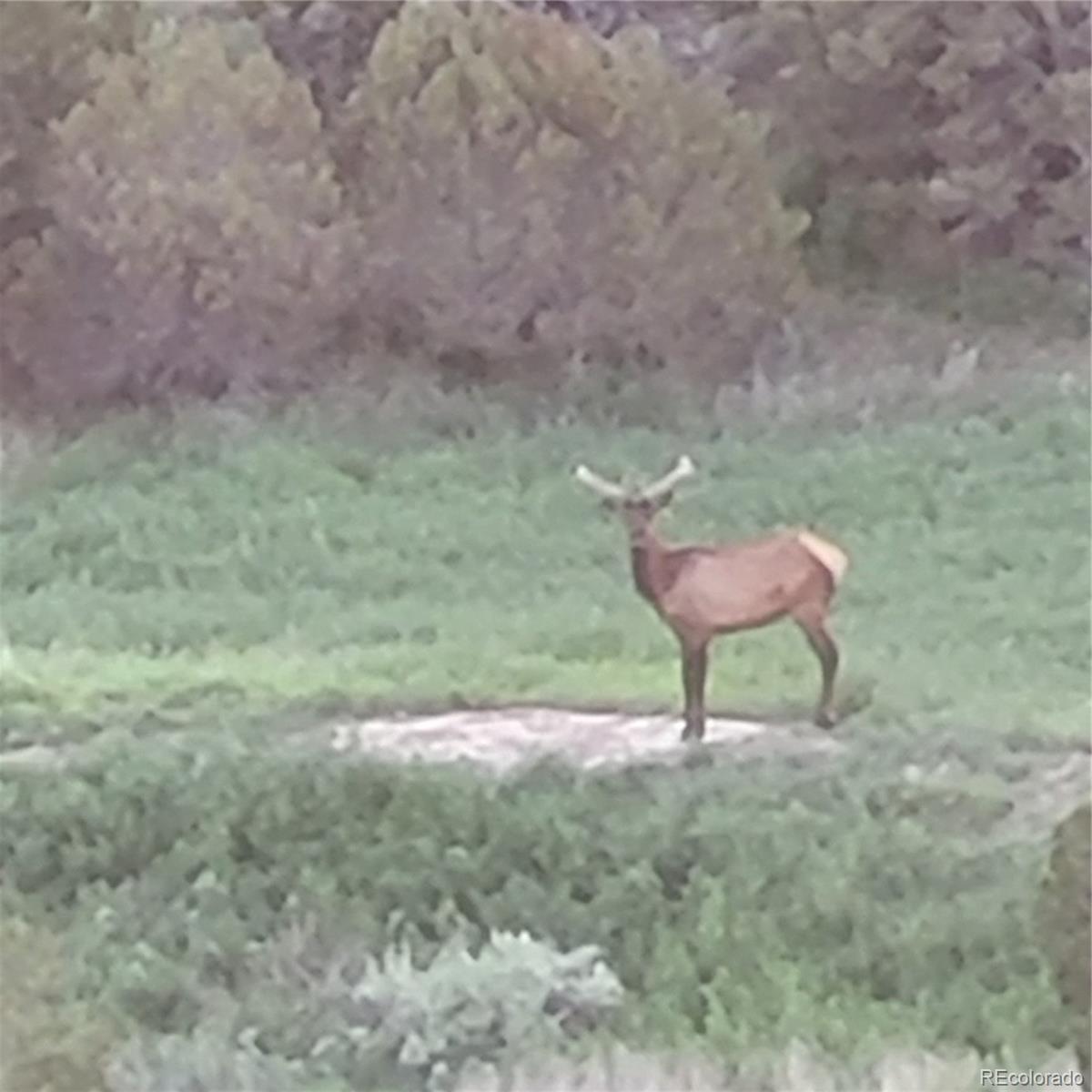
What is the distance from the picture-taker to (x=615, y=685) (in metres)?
1.95

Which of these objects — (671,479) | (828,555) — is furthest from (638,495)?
(828,555)

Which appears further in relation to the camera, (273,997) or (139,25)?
(139,25)

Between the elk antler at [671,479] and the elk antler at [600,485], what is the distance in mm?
19

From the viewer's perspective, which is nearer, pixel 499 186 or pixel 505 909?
pixel 505 909

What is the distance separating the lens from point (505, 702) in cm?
194

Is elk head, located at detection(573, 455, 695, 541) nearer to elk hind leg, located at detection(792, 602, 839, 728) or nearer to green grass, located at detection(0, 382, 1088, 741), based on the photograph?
green grass, located at detection(0, 382, 1088, 741)

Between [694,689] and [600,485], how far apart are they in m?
0.18

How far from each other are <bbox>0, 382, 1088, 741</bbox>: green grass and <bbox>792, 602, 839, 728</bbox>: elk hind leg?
0.01 metres

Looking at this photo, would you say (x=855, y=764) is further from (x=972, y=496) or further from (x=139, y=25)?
(x=139, y=25)

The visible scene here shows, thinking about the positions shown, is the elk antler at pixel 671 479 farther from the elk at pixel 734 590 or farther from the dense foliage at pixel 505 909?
the dense foliage at pixel 505 909

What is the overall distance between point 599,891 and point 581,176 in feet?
1.86

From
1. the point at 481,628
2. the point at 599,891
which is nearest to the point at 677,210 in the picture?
the point at 481,628

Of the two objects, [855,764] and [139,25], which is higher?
[139,25]

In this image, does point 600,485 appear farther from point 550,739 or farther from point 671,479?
point 550,739
